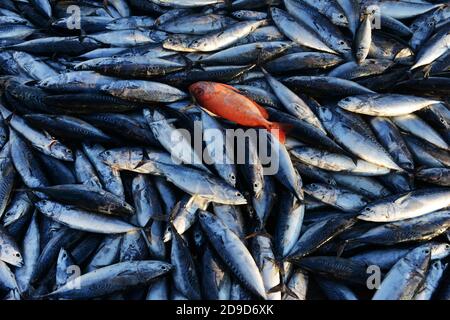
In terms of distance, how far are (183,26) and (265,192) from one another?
168 cm

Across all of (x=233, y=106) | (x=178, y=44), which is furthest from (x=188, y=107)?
(x=178, y=44)

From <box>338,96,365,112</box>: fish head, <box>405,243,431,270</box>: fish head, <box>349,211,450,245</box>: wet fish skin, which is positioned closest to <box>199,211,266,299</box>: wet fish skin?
<box>349,211,450,245</box>: wet fish skin

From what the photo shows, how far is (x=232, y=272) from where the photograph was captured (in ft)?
9.98

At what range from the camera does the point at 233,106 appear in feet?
11.2

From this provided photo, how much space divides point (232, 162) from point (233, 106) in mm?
410

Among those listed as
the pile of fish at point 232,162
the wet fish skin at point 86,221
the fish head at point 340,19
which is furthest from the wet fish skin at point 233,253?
the fish head at point 340,19

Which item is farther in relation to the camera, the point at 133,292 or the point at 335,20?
the point at 335,20

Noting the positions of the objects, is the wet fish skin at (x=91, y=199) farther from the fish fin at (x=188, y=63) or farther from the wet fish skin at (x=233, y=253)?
the fish fin at (x=188, y=63)

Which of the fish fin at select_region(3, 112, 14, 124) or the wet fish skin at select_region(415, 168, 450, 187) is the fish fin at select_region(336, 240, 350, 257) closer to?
the wet fish skin at select_region(415, 168, 450, 187)

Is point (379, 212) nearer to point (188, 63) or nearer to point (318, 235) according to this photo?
point (318, 235)

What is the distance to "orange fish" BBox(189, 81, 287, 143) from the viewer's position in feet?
11.1

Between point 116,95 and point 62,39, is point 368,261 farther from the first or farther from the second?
point 62,39

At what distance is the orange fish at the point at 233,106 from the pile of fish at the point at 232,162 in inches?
0.4
